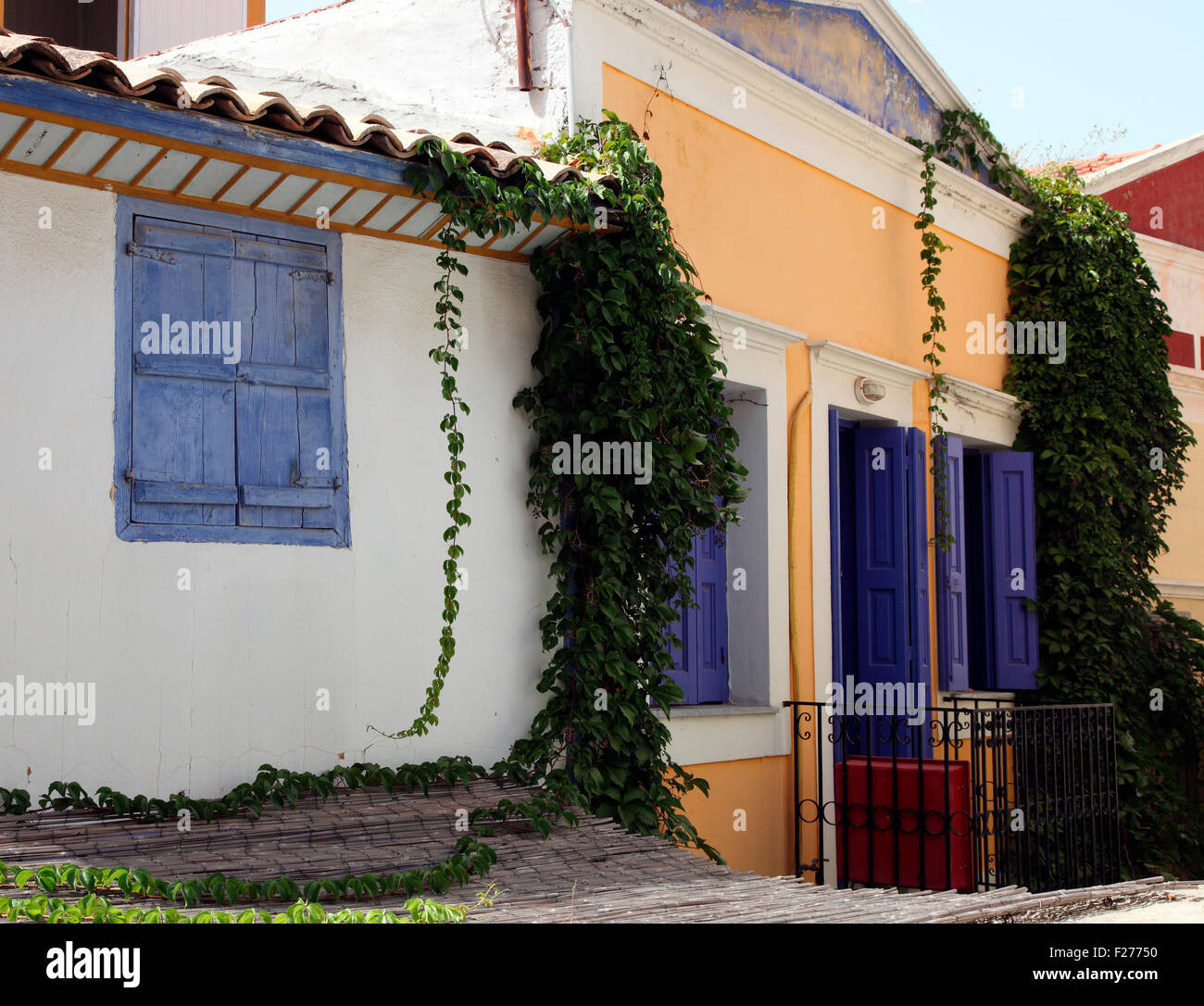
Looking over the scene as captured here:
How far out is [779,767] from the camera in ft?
26.6

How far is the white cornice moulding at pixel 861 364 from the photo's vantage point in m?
8.69

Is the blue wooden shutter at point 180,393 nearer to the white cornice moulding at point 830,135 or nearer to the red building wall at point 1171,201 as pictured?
the white cornice moulding at point 830,135

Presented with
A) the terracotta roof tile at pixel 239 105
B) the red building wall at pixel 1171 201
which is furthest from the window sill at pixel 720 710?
the red building wall at pixel 1171 201

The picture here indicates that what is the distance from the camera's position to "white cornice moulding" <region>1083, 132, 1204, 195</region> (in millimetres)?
13125

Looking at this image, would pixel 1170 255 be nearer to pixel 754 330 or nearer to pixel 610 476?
pixel 754 330

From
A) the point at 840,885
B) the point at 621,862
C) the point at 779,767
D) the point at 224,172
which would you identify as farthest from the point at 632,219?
the point at 840,885

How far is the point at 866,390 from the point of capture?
9.13m

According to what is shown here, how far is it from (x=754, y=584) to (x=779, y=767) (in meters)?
1.11

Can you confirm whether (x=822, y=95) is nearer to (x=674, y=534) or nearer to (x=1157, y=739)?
(x=674, y=534)

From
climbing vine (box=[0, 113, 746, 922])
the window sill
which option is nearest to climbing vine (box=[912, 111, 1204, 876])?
the window sill

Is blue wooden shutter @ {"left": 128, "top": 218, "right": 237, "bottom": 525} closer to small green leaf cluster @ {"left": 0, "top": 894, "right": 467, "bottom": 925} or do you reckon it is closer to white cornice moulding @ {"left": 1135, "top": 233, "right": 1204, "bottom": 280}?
small green leaf cluster @ {"left": 0, "top": 894, "right": 467, "bottom": 925}
